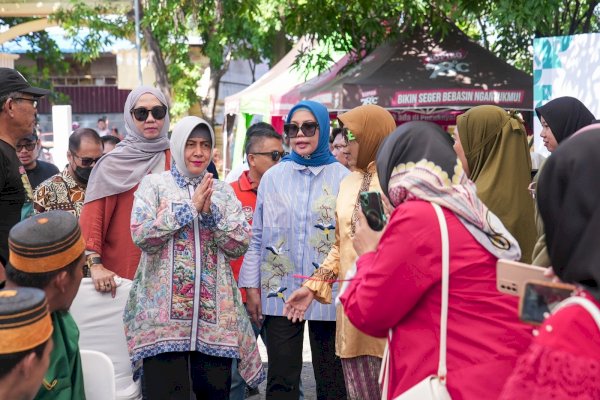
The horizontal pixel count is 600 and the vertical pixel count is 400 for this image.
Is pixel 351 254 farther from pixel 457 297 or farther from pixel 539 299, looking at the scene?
pixel 539 299

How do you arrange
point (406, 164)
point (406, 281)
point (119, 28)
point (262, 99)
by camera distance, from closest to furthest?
point (406, 281) → point (406, 164) → point (262, 99) → point (119, 28)

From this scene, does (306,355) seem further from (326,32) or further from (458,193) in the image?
(458,193)

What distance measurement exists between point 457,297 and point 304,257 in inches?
100.0

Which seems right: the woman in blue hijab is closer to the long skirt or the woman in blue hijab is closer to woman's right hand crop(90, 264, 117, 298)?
the long skirt

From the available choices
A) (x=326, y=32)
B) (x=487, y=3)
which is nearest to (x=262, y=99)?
(x=326, y=32)

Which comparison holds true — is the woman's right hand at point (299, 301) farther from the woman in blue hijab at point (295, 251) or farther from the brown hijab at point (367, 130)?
the brown hijab at point (367, 130)

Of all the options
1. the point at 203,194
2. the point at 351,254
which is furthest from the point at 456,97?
the point at 203,194

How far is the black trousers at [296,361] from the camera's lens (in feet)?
17.6

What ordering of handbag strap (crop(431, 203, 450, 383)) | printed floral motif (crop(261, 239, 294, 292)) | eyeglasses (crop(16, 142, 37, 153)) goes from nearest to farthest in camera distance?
handbag strap (crop(431, 203, 450, 383)), printed floral motif (crop(261, 239, 294, 292)), eyeglasses (crop(16, 142, 37, 153))

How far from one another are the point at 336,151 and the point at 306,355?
2190 mm

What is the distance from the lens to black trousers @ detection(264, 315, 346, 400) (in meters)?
5.38

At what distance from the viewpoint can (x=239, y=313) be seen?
16.2ft

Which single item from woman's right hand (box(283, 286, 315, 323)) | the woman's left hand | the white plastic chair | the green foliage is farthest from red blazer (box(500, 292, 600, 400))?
the green foliage

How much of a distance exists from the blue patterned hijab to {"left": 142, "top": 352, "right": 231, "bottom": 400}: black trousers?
1.36 metres
